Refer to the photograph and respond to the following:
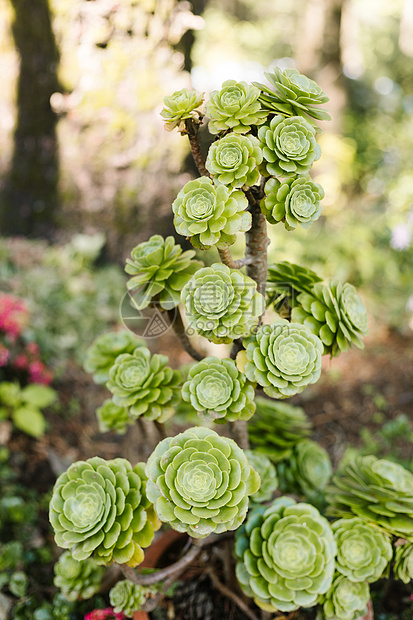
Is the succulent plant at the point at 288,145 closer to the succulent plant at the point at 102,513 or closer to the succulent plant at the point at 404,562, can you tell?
the succulent plant at the point at 102,513

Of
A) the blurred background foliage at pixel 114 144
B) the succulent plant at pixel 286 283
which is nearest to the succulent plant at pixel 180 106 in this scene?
the succulent plant at pixel 286 283

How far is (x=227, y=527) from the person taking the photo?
2.35ft

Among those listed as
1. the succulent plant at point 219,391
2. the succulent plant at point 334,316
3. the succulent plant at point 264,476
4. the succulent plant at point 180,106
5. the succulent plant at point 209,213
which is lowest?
the succulent plant at point 264,476

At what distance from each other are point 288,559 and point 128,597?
0.35 m

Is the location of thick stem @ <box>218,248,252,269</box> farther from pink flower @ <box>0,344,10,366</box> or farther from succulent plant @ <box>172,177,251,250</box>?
pink flower @ <box>0,344,10,366</box>

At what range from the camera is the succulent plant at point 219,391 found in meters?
0.77

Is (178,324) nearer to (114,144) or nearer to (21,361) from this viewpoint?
(21,361)

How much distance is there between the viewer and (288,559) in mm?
815

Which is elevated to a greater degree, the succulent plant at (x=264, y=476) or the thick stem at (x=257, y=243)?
the thick stem at (x=257, y=243)

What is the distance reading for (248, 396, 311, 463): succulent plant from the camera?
1.19 metres

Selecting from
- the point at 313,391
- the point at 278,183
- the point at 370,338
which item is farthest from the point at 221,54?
the point at 278,183

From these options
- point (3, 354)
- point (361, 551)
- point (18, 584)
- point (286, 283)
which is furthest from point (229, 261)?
point (3, 354)

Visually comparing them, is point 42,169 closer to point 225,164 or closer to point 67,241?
point 67,241

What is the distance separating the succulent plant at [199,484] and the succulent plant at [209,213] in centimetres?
34
